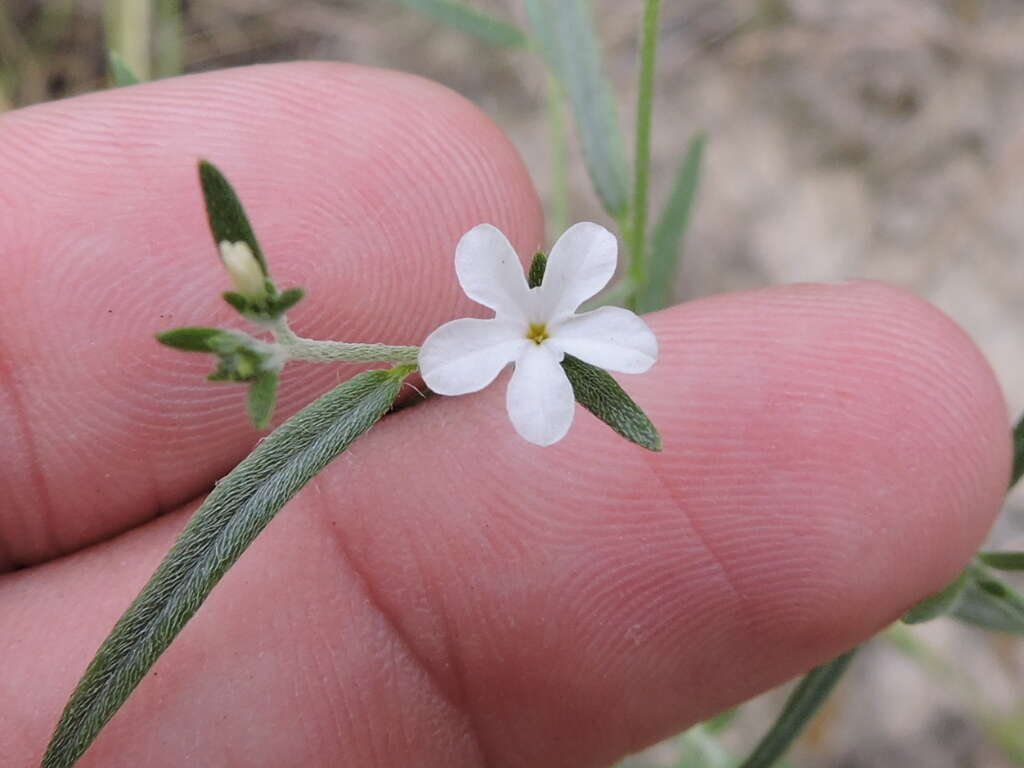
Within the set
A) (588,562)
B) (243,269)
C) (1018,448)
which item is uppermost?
(243,269)

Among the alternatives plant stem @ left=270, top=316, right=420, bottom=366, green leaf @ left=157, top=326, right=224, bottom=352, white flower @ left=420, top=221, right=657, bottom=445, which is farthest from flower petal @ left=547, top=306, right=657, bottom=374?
green leaf @ left=157, top=326, right=224, bottom=352

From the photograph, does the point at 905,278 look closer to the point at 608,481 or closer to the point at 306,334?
the point at 608,481

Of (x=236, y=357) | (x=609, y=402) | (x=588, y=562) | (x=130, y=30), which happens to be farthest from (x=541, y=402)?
(x=130, y=30)

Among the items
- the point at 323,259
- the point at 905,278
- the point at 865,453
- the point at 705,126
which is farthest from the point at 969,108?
the point at 323,259

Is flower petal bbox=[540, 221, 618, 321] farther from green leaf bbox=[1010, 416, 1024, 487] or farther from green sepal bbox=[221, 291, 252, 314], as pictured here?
green leaf bbox=[1010, 416, 1024, 487]

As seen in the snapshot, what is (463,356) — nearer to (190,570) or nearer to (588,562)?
(190,570)

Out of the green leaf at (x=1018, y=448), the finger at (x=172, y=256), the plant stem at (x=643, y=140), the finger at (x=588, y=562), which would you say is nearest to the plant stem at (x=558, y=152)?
the plant stem at (x=643, y=140)

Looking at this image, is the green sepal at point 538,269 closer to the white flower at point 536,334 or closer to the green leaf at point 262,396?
the white flower at point 536,334
